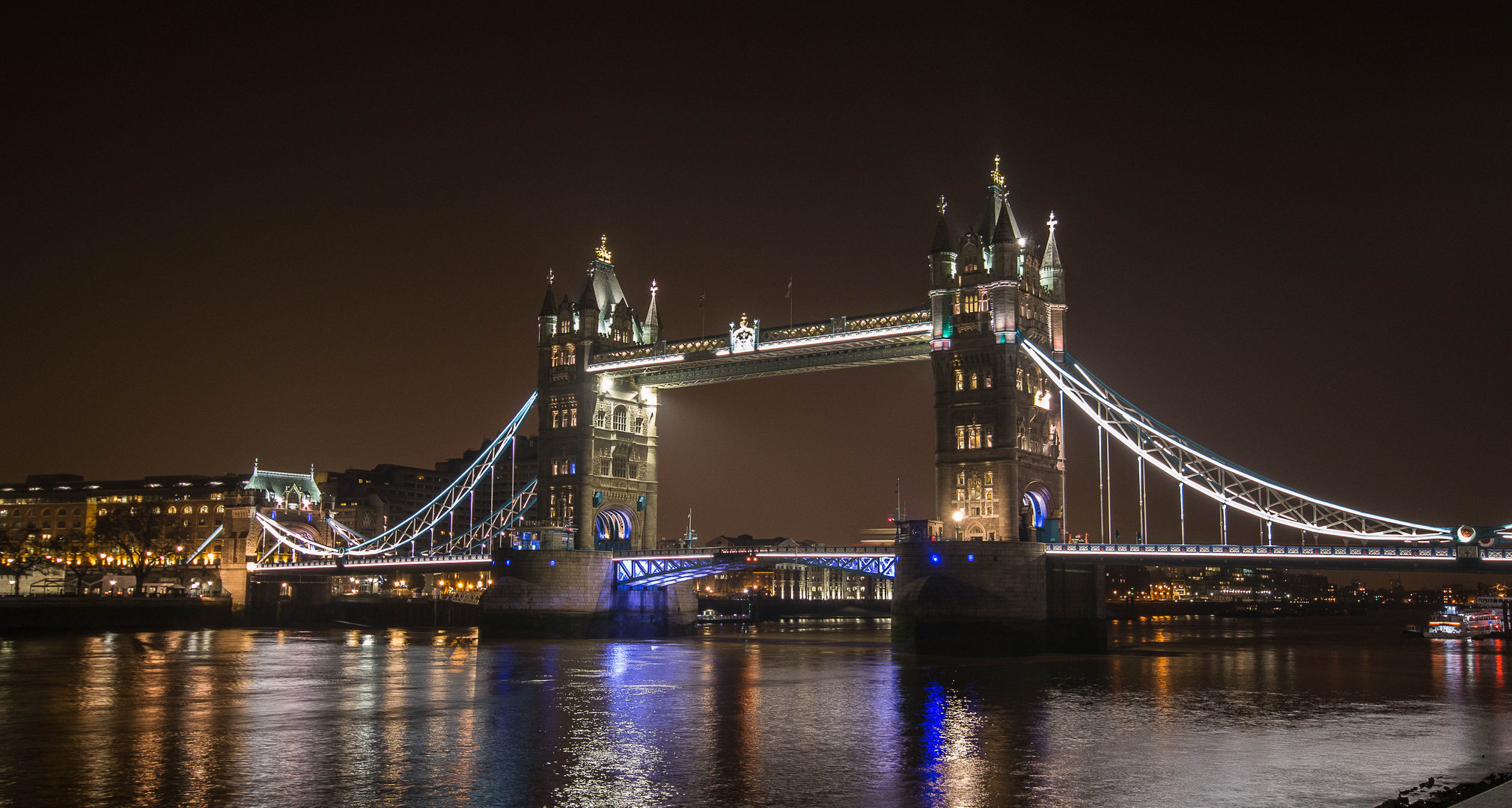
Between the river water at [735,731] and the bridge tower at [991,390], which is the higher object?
the bridge tower at [991,390]

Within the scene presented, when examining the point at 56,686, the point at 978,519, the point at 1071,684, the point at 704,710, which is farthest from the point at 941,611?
the point at 56,686

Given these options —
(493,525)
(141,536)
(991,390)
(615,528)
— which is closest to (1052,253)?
(991,390)

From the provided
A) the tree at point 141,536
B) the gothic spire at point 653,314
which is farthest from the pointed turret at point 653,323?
the tree at point 141,536

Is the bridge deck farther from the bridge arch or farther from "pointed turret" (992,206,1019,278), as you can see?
the bridge arch

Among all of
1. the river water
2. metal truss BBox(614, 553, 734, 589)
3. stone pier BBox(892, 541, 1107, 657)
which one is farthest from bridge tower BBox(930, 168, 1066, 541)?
metal truss BBox(614, 553, 734, 589)

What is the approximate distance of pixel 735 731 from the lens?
3288 cm

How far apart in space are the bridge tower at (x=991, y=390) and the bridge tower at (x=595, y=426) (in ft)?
83.7

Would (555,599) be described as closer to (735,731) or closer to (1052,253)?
(1052,253)

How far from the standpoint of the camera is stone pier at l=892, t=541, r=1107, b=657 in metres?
59.4

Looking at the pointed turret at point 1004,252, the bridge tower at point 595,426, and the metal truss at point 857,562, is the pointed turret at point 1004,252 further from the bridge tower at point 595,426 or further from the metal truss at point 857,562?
the bridge tower at point 595,426

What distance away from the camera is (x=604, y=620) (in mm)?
79125

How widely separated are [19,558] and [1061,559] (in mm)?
98767

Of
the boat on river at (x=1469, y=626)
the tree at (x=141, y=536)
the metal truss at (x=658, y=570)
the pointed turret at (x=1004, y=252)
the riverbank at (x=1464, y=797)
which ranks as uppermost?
the pointed turret at (x=1004, y=252)

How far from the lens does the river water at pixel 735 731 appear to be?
24125 mm
